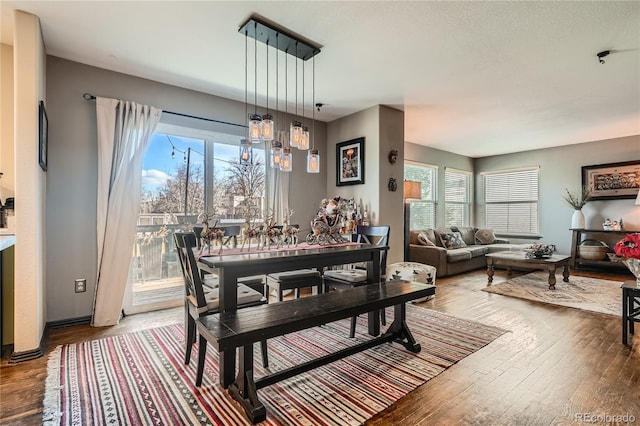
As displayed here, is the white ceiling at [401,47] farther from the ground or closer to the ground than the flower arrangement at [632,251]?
farther from the ground

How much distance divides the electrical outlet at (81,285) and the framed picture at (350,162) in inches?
134

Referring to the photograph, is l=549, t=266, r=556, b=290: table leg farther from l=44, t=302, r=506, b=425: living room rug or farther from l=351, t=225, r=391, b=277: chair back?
l=351, t=225, r=391, b=277: chair back

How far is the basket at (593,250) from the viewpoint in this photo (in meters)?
5.95

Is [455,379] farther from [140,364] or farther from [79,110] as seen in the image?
[79,110]

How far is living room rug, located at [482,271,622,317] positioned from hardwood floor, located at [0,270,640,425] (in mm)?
555

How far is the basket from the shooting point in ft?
19.5

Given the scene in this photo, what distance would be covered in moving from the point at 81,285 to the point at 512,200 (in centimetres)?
834

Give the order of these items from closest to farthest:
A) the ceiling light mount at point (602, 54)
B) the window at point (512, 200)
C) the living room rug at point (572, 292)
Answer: the ceiling light mount at point (602, 54), the living room rug at point (572, 292), the window at point (512, 200)

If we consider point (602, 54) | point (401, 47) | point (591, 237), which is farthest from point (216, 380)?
point (591, 237)

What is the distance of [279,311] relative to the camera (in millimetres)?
1950

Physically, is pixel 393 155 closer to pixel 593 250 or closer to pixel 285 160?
pixel 285 160

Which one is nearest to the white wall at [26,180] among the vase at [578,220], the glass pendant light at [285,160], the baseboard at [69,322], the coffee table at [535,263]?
the baseboard at [69,322]

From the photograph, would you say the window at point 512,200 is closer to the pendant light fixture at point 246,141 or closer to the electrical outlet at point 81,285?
the pendant light fixture at point 246,141

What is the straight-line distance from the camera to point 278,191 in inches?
176
